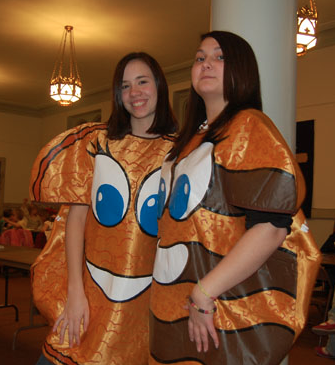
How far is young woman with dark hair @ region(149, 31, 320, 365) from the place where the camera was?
1051 mm

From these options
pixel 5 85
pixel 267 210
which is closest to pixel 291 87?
pixel 267 210

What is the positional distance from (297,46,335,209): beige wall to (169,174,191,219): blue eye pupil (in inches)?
235

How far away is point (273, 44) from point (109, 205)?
33.2 inches

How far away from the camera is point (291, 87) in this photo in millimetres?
1782

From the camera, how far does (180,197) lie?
46.7 inches

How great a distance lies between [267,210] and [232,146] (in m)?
0.18

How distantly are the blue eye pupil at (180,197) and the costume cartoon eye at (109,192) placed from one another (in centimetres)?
29

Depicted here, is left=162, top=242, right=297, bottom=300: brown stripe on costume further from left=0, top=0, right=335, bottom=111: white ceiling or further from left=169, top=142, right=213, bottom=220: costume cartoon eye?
left=0, top=0, right=335, bottom=111: white ceiling

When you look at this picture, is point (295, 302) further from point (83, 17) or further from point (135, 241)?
point (83, 17)

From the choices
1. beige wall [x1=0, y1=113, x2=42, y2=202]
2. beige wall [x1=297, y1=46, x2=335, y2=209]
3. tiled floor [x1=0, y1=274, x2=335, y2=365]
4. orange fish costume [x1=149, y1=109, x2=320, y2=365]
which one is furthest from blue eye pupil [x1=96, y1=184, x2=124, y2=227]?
beige wall [x1=0, y1=113, x2=42, y2=202]

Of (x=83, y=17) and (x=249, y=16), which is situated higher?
(x=83, y=17)

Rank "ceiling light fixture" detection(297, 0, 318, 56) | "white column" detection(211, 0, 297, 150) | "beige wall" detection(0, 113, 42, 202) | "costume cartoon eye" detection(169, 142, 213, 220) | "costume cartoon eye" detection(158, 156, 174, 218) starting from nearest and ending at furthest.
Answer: "costume cartoon eye" detection(169, 142, 213, 220) → "costume cartoon eye" detection(158, 156, 174, 218) → "white column" detection(211, 0, 297, 150) → "ceiling light fixture" detection(297, 0, 318, 56) → "beige wall" detection(0, 113, 42, 202)

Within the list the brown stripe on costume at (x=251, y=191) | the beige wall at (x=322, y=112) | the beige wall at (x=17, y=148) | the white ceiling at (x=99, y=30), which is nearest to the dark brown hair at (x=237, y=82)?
the brown stripe on costume at (x=251, y=191)

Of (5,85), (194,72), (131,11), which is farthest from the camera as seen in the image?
(5,85)
